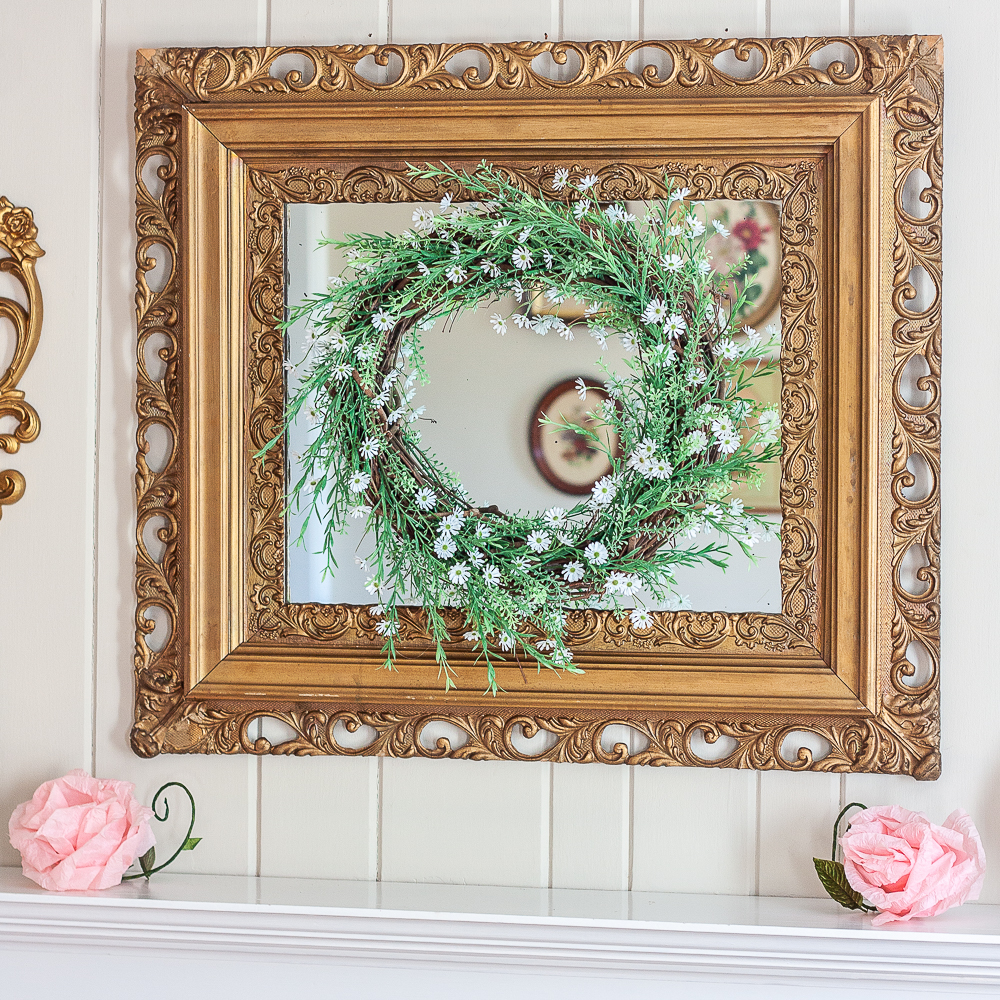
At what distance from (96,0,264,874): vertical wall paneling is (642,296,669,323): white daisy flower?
60 cm

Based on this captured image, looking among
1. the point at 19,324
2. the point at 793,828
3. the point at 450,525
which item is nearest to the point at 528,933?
the point at 793,828

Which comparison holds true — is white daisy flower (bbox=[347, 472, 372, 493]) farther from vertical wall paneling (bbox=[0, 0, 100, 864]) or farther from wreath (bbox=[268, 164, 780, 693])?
vertical wall paneling (bbox=[0, 0, 100, 864])

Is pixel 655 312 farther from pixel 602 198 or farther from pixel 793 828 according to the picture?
pixel 793 828

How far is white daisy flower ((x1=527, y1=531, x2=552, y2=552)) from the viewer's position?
976 mm

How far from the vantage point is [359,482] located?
38.8 inches

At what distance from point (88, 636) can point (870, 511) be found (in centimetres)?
95

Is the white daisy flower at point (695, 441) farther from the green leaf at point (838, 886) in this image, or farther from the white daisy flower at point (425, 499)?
the green leaf at point (838, 886)

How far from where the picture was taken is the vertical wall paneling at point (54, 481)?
105 cm

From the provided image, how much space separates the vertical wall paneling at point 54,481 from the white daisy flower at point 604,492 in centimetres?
62

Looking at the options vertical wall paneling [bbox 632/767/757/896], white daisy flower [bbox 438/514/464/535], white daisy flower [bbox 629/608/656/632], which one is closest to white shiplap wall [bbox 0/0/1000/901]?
vertical wall paneling [bbox 632/767/757/896]

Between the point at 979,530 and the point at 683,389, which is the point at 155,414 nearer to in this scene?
the point at 683,389

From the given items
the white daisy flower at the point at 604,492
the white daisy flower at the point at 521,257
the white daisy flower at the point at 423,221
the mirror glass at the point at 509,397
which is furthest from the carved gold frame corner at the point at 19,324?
the white daisy flower at the point at 604,492

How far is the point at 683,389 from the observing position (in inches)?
37.9

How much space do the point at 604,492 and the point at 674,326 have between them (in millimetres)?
204
